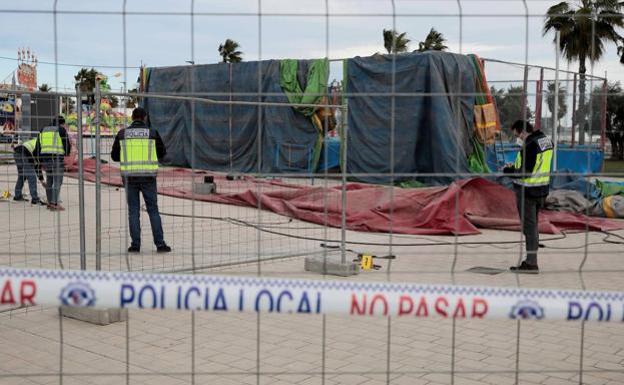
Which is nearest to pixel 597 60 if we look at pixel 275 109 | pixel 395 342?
pixel 395 342

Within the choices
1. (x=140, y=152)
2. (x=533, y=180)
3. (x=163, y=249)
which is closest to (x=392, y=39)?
(x=533, y=180)

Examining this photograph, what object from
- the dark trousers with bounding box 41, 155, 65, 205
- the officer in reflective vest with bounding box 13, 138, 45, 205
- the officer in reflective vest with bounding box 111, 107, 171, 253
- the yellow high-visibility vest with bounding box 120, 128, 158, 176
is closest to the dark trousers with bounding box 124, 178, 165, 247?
the officer in reflective vest with bounding box 111, 107, 171, 253

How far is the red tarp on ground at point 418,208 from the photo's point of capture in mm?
11523

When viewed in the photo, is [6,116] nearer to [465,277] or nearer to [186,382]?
[186,382]

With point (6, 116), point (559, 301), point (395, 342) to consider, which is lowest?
point (395, 342)

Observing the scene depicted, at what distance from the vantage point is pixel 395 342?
5.67 meters

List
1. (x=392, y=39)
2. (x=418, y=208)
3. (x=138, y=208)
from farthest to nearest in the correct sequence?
(x=418, y=208) < (x=138, y=208) < (x=392, y=39)

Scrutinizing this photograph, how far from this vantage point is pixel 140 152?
341 inches

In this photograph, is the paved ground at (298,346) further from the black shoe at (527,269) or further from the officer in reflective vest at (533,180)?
the officer in reflective vest at (533,180)

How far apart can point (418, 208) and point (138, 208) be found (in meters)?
5.07

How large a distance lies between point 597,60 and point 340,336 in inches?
118

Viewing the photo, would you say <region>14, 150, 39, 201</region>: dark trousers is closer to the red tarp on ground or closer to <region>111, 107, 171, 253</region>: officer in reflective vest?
the red tarp on ground

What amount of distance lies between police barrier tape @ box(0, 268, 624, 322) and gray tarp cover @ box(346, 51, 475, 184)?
518 inches

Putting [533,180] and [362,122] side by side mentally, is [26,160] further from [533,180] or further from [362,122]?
[362,122]
